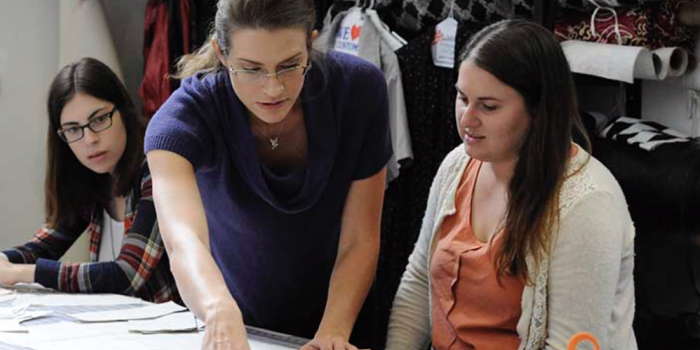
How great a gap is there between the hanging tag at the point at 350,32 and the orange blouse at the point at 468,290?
46.5 inches

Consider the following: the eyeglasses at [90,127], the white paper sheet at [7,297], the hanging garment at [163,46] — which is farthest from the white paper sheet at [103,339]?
the hanging garment at [163,46]

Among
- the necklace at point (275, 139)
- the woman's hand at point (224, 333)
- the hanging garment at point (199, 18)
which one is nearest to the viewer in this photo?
the woman's hand at point (224, 333)

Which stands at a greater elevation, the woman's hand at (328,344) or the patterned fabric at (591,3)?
the patterned fabric at (591,3)

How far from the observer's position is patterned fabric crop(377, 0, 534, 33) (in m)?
2.51

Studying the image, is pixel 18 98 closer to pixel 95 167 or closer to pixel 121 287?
pixel 95 167

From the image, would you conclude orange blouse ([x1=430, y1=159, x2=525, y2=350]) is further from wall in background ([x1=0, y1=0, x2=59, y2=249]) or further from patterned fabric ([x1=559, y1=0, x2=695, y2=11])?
wall in background ([x1=0, y1=0, x2=59, y2=249])

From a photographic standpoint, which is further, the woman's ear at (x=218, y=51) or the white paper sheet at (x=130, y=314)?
the white paper sheet at (x=130, y=314)

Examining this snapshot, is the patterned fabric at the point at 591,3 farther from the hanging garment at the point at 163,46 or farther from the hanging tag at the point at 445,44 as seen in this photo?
the hanging garment at the point at 163,46

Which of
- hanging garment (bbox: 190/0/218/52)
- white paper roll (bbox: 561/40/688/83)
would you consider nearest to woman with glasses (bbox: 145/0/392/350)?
white paper roll (bbox: 561/40/688/83)

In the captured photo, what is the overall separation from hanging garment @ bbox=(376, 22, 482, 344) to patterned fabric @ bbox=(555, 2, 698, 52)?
1.57ft

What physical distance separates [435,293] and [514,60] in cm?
46

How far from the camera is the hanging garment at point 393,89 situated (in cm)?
268

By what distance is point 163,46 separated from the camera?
3.18m

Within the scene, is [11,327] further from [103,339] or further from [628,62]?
[628,62]
